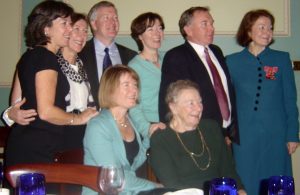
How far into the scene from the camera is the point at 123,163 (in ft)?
7.51

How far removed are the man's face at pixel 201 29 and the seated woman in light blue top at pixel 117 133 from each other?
0.78 meters

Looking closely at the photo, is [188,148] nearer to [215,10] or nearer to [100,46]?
[100,46]

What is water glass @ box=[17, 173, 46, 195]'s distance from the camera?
4.69 feet

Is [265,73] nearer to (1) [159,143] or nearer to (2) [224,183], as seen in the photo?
(1) [159,143]

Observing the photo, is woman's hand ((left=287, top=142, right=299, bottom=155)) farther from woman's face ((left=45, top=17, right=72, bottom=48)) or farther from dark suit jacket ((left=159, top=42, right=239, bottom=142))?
woman's face ((left=45, top=17, right=72, bottom=48))

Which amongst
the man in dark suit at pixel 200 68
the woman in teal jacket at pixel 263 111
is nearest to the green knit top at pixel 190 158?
the man in dark suit at pixel 200 68

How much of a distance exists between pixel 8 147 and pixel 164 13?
7.22ft

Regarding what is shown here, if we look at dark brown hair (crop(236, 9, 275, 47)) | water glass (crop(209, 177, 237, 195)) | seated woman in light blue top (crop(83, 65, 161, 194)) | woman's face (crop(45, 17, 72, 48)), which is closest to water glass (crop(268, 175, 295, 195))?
water glass (crop(209, 177, 237, 195))

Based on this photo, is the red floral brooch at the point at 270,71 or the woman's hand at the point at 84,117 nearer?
the woman's hand at the point at 84,117

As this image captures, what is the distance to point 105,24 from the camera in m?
3.19

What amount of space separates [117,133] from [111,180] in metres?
→ 0.85

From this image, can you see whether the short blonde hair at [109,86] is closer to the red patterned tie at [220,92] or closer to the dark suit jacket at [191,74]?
the dark suit jacket at [191,74]

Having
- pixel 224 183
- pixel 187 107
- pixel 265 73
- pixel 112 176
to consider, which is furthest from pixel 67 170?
pixel 265 73

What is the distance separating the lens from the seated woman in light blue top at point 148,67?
2941 mm
